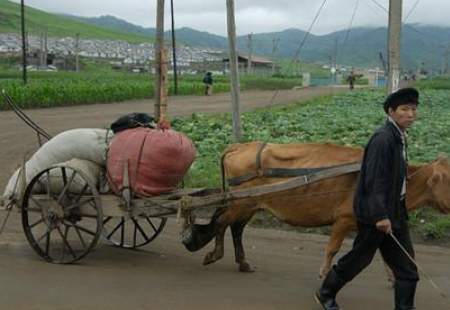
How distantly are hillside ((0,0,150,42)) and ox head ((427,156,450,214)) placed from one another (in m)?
119

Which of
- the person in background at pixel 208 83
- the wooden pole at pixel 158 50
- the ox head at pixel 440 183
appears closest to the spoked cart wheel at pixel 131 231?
the ox head at pixel 440 183

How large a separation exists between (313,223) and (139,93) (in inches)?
1526

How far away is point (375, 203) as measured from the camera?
554cm

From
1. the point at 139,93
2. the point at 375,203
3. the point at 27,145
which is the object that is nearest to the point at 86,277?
the point at 375,203

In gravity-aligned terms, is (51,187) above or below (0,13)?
below

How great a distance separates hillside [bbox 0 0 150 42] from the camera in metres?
129

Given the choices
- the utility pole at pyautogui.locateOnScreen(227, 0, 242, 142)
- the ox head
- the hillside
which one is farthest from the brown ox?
the hillside

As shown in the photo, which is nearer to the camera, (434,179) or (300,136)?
(434,179)

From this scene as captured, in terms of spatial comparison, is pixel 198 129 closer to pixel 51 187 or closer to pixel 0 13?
pixel 51 187

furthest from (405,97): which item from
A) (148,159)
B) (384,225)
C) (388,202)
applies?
(148,159)

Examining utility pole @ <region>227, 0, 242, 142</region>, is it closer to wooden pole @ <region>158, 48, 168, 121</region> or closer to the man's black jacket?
wooden pole @ <region>158, 48, 168, 121</region>

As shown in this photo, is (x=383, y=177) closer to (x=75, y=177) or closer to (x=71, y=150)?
(x=75, y=177)

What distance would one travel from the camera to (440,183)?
6492 mm

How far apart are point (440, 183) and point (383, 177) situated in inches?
47.4
